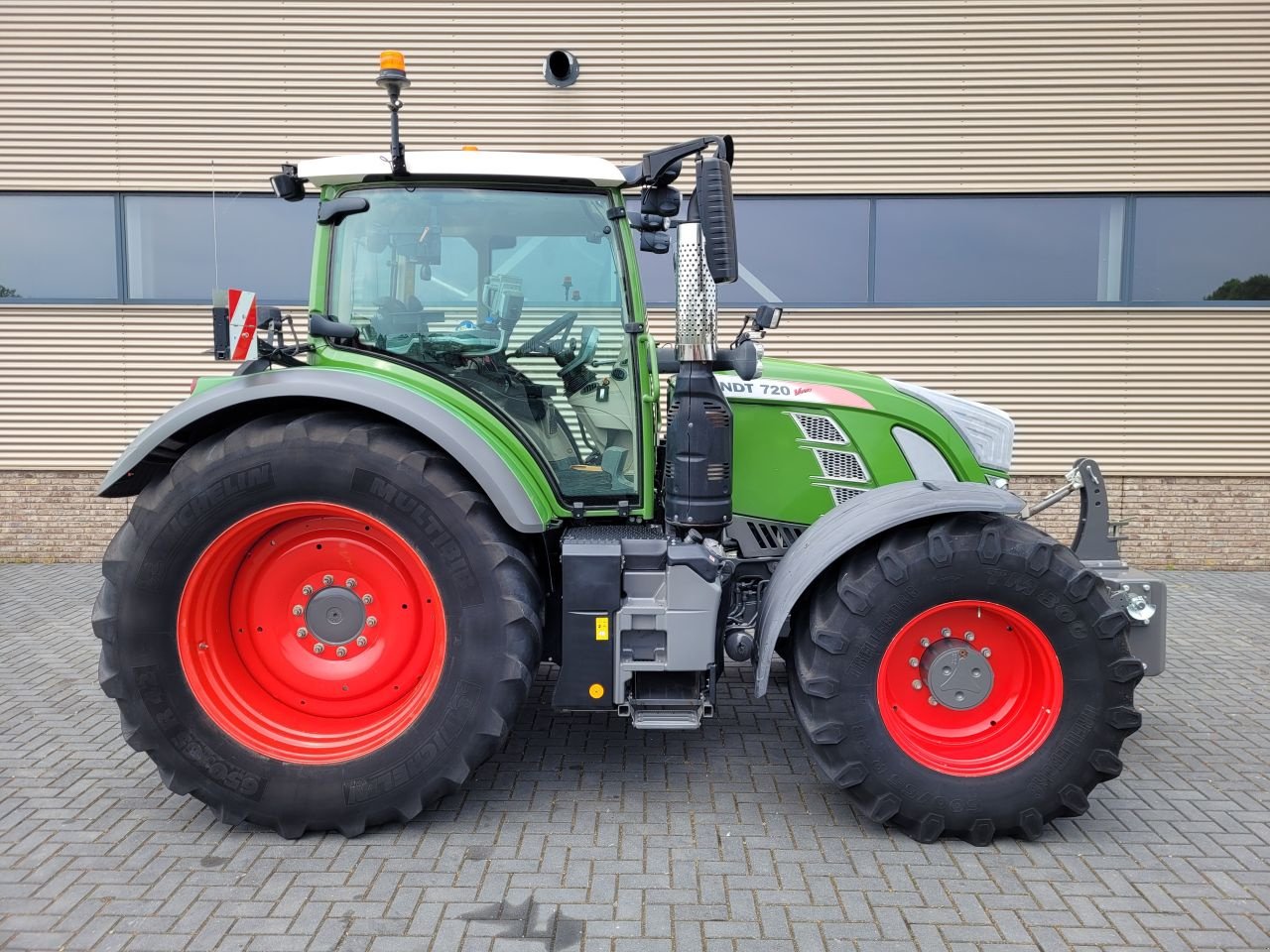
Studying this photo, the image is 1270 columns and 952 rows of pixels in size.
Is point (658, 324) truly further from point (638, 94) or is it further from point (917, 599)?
point (917, 599)

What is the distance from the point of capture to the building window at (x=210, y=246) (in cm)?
768

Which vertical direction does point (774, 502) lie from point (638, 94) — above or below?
below

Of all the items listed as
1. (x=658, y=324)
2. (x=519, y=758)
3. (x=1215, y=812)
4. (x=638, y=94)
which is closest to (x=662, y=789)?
(x=519, y=758)

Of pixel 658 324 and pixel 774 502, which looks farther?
pixel 658 324

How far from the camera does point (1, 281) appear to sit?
25.7 feet

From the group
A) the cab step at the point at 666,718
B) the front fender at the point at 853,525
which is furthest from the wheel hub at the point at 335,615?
the front fender at the point at 853,525

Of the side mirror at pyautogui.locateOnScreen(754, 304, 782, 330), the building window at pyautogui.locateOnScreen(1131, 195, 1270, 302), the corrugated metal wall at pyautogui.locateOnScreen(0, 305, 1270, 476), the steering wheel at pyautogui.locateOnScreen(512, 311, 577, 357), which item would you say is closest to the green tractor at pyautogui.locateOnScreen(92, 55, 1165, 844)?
the steering wheel at pyautogui.locateOnScreen(512, 311, 577, 357)

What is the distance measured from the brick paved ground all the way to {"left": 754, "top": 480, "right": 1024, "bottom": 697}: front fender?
0.65 metres

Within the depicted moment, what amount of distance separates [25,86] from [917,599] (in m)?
8.96

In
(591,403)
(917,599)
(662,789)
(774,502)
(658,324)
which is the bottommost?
(662,789)

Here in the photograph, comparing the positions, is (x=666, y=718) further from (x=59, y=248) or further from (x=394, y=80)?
(x=59, y=248)

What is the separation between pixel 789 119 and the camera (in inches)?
304

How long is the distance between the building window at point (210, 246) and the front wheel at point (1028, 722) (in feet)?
21.4

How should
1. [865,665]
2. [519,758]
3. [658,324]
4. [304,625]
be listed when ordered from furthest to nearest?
[658,324] → [519,758] → [304,625] → [865,665]
